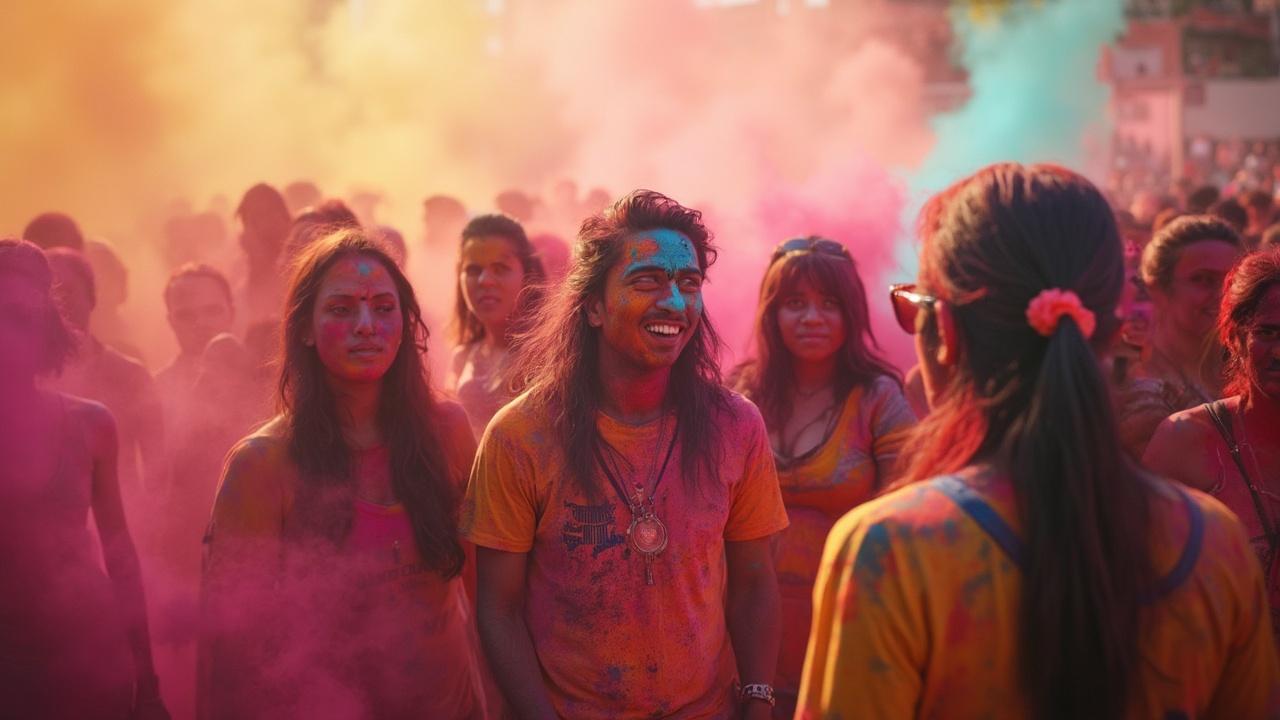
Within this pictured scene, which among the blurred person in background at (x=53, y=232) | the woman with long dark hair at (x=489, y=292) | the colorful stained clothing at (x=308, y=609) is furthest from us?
the blurred person in background at (x=53, y=232)

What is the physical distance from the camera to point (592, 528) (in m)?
2.84

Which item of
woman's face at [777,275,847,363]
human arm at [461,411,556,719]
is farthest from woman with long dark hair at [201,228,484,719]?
woman's face at [777,275,847,363]

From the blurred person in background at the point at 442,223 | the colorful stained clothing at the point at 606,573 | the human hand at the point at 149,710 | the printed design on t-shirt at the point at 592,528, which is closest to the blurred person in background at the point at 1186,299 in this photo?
the colorful stained clothing at the point at 606,573

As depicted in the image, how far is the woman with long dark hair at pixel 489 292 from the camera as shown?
199 inches

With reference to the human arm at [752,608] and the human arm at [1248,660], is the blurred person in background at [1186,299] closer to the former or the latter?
the human arm at [752,608]

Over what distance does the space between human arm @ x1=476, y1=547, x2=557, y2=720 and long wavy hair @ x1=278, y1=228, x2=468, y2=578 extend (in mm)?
453

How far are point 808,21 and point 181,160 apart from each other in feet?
70.2

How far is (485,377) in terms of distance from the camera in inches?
195

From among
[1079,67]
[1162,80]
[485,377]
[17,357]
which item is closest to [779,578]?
[485,377]

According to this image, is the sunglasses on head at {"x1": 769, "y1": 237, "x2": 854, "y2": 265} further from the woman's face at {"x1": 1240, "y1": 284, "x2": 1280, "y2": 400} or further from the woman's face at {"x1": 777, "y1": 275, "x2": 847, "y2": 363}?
the woman's face at {"x1": 1240, "y1": 284, "x2": 1280, "y2": 400}

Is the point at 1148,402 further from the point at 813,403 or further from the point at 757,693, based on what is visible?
the point at 757,693

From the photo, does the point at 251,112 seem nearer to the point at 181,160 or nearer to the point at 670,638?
the point at 181,160

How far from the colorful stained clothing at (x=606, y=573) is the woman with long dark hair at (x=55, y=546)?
1.53 meters

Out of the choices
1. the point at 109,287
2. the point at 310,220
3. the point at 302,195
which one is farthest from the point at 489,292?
the point at 302,195
